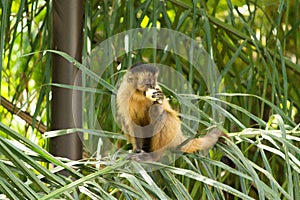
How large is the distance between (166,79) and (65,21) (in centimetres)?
45

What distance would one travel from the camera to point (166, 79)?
5.37 feet

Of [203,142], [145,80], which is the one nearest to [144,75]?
[145,80]

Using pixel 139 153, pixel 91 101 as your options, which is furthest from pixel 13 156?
pixel 91 101

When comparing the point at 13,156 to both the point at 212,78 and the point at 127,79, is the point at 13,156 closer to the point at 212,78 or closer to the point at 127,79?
the point at 127,79

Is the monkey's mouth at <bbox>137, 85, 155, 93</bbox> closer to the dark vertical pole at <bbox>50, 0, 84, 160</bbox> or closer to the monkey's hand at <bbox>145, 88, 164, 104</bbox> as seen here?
the monkey's hand at <bbox>145, 88, 164, 104</bbox>

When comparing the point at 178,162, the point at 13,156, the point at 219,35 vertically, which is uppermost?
the point at 219,35

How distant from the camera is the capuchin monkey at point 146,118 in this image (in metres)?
1.10

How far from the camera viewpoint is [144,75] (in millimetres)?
1091

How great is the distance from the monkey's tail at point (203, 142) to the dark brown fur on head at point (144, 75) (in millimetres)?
99

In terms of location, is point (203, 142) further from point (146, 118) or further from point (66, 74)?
point (66, 74)

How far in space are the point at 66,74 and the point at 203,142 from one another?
0.29 m

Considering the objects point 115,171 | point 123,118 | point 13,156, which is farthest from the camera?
point 123,118

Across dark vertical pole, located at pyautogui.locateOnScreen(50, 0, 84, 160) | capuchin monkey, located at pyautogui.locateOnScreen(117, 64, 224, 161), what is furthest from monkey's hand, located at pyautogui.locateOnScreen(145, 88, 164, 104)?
dark vertical pole, located at pyautogui.locateOnScreen(50, 0, 84, 160)

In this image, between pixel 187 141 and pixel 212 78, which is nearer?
pixel 187 141
